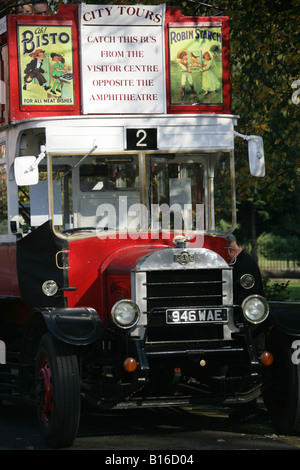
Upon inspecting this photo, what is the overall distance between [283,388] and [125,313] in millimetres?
1725

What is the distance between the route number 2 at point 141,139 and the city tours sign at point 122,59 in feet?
0.84

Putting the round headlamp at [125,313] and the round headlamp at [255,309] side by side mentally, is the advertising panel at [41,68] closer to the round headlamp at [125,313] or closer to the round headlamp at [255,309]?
the round headlamp at [125,313]

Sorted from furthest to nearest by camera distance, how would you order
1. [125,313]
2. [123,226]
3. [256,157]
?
[256,157] → [123,226] → [125,313]

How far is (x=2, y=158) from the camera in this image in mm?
10227

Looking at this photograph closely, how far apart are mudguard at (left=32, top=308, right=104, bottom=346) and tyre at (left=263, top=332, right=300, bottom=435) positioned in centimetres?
172

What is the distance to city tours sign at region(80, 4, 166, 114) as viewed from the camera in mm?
9555

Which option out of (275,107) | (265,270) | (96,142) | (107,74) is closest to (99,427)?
(96,142)

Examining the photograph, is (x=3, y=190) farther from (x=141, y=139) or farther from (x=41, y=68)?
(x=141, y=139)

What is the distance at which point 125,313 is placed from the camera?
8227 mm

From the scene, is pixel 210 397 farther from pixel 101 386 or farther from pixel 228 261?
pixel 228 261

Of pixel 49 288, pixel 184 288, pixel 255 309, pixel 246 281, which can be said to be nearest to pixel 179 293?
pixel 184 288

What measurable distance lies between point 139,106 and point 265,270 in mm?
33548

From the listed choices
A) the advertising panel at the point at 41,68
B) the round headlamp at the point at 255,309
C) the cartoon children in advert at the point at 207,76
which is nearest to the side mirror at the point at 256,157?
the cartoon children in advert at the point at 207,76

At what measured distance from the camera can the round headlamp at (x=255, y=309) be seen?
8562 millimetres
